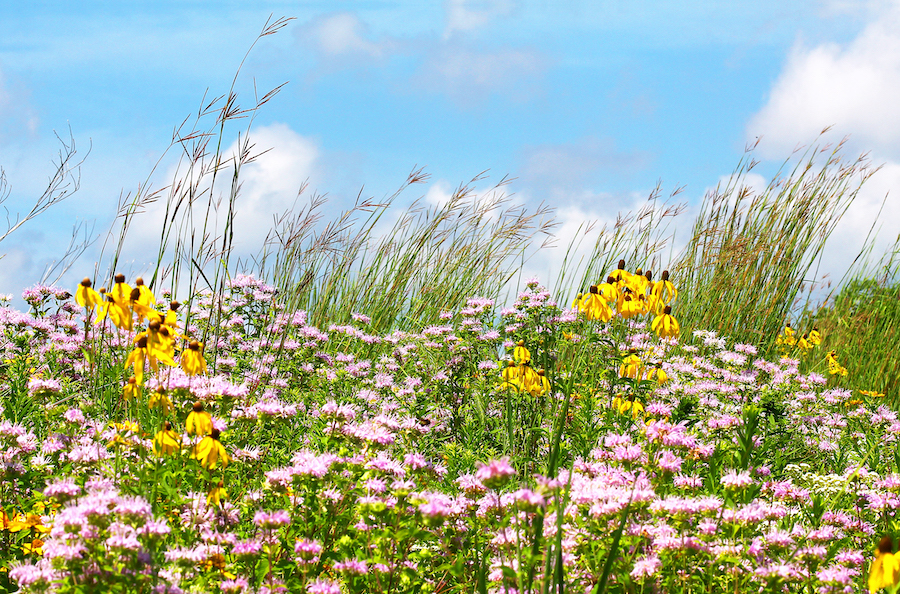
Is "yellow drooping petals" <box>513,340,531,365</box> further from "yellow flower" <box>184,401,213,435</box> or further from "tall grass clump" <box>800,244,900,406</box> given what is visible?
"tall grass clump" <box>800,244,900,406</box>

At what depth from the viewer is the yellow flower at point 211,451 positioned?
231 centimetres

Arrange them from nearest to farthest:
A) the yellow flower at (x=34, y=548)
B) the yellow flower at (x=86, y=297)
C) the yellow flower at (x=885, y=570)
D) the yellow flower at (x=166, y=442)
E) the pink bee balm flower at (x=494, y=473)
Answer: the pink bee balm flower at (x=494, y=473) < the yellow flower at (x=885, y=570) < the yellow flower at (x=166, y=442) < the yellow flower at (x=34, y=548) < the yellow flower at (x=86, y=297)

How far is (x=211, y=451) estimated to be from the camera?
231 cm

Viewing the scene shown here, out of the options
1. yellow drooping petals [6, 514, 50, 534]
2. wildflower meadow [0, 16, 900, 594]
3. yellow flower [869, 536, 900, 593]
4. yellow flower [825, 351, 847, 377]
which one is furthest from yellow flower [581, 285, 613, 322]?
yellow flower [825, 351, 847, 377]

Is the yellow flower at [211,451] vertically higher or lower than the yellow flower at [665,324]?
lower

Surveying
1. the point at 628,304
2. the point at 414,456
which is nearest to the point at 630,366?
the point at 628,304

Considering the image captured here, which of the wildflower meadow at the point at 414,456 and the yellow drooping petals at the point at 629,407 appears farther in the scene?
the yellow drooping petals at the point at 629,407

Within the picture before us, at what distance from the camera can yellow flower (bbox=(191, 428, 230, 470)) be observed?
7.59 feet

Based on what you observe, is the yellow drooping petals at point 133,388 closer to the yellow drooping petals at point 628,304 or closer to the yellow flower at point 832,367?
the yellow drooping petals at point 628,304

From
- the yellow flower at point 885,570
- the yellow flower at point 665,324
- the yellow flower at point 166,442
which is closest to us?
the yellow flower at point 885,570

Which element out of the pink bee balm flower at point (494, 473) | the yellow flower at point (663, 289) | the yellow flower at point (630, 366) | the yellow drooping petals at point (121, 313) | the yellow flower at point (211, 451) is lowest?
the pink bee balm flower at point (494, 473)

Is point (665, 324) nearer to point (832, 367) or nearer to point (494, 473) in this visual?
point (494, 473)

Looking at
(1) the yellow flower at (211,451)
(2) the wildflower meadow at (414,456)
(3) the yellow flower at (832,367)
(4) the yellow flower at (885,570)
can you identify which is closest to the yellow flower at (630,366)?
(2) the wildflower meadow at (414,456)

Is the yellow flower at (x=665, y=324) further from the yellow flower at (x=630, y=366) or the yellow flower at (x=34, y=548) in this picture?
the yellow flower at (x=34, y=548)
